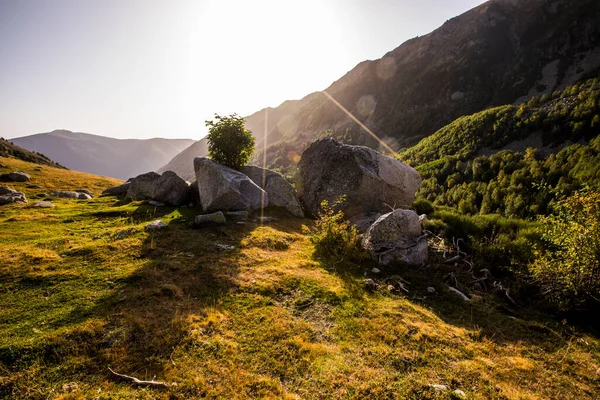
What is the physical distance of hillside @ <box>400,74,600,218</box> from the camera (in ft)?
93.1

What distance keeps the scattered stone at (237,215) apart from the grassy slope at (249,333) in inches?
238

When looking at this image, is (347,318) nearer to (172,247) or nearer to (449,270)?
(449,270)

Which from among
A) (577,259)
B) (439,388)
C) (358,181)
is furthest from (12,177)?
(577,259)

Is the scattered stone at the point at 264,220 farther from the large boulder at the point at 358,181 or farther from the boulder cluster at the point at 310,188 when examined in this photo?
the large boulder at the point at 358,181

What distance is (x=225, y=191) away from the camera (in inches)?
748

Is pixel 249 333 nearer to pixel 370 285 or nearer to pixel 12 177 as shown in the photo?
pixel 370 285

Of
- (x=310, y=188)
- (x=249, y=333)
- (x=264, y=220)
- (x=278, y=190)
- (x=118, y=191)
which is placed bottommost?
(x=249, y=333)

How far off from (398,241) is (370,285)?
3922mm

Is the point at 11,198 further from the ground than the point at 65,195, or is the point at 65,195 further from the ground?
the point at 11,198

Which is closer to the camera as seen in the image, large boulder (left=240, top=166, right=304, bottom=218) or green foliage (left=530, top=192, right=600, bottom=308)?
green foliage (left=530, top=192, right=600, bottom=308)

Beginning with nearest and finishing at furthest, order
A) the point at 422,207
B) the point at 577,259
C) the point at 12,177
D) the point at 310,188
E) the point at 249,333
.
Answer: the point at 249,333 → the point at 577,259 → the point at 422,207 → the point at 310,188 → the point at 12,177

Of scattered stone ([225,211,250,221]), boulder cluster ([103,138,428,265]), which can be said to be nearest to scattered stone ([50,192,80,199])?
boulder cluster ([103,138,428,265])

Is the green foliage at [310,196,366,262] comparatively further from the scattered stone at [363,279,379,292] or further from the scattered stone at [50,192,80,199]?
the scattered stone at [50,192,80,199]

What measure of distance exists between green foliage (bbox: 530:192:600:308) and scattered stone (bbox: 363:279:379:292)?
601 centimetres
